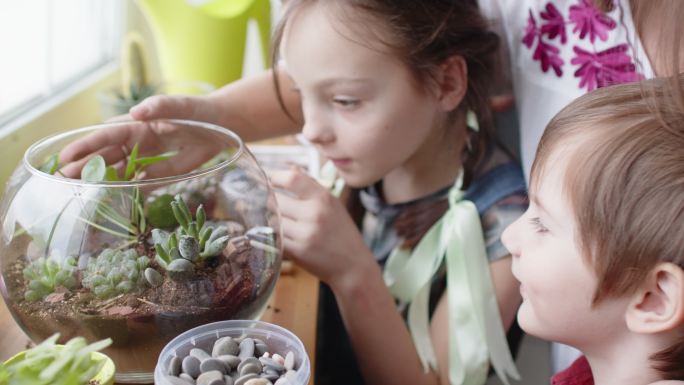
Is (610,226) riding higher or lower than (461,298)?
higher

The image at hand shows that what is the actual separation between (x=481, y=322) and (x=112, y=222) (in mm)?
485

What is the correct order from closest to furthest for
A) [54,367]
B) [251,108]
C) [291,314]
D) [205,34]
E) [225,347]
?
1. [54,367]
2. [225,347]
3. [291,314]
4. [251,108]
5. [205,34]

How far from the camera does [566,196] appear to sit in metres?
0.61

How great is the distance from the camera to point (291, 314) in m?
0.84

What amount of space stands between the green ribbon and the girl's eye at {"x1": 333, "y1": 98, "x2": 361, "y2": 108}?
0.67 feet

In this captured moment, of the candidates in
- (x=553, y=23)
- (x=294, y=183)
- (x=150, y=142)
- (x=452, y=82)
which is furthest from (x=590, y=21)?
(x=150, y=142)

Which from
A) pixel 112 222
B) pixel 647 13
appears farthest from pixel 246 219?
pixel 647 13

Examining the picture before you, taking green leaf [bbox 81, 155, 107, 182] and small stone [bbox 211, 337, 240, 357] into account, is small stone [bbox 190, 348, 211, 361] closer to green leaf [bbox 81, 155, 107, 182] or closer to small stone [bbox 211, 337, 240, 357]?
small stone [bbox 211, 337, 240, 357]

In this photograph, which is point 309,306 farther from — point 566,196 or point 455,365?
point 566,196

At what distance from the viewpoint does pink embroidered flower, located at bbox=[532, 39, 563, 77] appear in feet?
3.27

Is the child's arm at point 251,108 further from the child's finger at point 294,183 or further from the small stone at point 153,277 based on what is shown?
the small stone at point 153,277

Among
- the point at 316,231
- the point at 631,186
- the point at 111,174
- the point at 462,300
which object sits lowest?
the point at 462,300

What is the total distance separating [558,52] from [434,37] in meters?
0.18

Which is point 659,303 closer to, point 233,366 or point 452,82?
point 233,366
